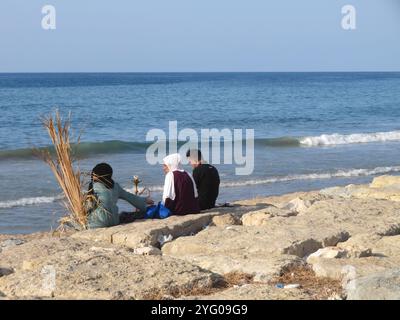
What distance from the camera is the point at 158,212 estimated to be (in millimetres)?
8352

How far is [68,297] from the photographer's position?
17.1 ft

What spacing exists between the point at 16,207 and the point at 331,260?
7.92 metres

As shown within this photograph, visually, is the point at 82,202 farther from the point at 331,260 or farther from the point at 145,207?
the point at 331,260

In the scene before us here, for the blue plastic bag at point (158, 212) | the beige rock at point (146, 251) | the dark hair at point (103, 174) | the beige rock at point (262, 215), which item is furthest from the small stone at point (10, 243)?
the beige rock at point (262, 215)

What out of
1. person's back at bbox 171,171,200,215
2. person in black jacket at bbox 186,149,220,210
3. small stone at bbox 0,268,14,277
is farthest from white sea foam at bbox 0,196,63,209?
small stone at bbox 0,268,14,277

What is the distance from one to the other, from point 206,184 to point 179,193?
0.87 metres

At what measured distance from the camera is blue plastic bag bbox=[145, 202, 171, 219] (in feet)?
27.2

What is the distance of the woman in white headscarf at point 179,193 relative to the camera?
841cm

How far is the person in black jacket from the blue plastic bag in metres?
0.87

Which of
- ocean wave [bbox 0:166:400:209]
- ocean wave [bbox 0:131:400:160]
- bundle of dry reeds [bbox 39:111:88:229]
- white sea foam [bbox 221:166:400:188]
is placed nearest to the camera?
bundle of dry reeds [bbox 39:111:88:229]

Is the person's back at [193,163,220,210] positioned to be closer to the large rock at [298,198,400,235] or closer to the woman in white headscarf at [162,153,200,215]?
the woman in white headscarf at [162,153,200,215]

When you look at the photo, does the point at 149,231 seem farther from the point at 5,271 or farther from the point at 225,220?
the point at 5,271

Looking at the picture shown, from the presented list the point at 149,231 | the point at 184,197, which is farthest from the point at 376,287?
the point at 184,197

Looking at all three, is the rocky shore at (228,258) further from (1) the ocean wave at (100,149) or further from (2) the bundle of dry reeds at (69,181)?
(1) the ocean wave at (100,149)
